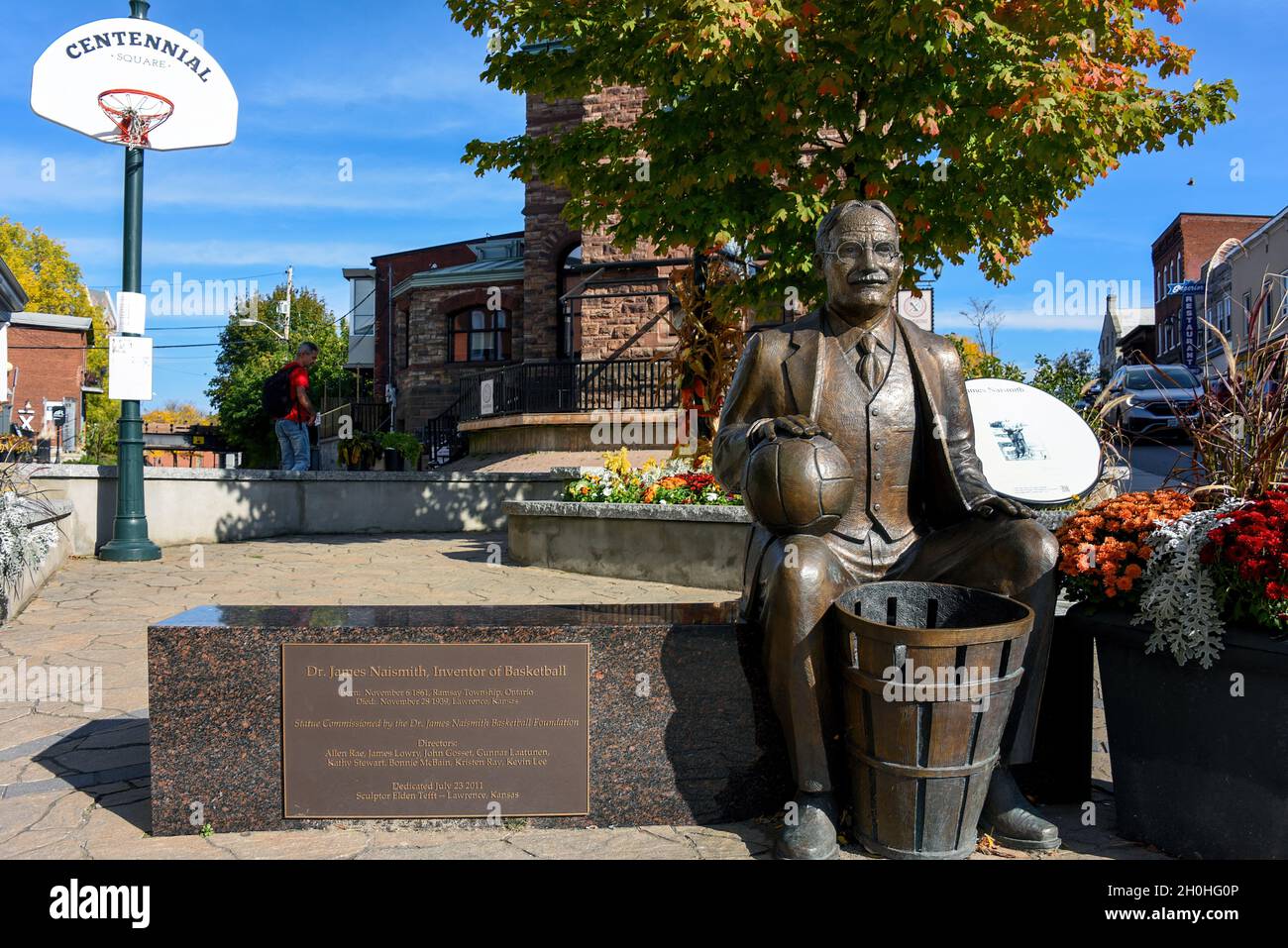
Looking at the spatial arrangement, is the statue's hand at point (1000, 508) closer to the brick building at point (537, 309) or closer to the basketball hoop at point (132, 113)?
the basketball hoop at point (132, 113)

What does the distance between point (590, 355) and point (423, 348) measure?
986cm

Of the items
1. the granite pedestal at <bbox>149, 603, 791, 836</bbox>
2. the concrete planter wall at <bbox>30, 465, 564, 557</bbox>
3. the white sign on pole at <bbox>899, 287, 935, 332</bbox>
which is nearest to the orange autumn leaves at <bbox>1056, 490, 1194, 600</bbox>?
the granite pedestal at <bbox>149, 603, 791, 836</bbox>

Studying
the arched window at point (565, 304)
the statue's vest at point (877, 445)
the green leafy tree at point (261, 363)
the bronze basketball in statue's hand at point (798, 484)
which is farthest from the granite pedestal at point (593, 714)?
the green leafy tree at point (261, 363)

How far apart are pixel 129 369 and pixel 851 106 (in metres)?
7.98

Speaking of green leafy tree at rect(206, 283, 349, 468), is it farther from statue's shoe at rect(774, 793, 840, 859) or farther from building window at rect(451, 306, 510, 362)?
statue's shoe at rect(774, 793, 840, 859)

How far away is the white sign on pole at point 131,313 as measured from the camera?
31.9 ft

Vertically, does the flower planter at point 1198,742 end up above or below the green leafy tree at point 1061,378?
below

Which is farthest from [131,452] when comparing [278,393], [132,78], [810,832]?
[810,832]

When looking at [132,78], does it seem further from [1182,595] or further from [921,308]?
[1182,595]

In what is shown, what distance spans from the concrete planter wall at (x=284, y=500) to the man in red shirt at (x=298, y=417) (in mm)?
390

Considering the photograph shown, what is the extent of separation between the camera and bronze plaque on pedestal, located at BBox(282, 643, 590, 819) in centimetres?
322

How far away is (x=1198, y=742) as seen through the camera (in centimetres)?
295

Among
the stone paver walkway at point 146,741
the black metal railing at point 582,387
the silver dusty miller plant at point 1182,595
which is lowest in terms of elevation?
the stone paver walkway at point 146,741

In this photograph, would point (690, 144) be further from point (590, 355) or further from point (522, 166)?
point (590, 355)
